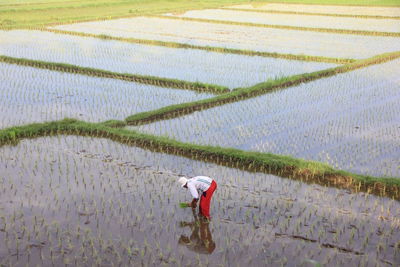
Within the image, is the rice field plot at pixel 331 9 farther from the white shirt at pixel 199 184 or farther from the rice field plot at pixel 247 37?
the white shirt at pixel 199 184

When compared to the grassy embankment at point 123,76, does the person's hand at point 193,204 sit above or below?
below

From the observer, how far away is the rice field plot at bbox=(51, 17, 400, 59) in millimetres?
14890

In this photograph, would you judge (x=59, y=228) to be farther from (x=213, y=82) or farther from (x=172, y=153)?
(x=213, y=82)

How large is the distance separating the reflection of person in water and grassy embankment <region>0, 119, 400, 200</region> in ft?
5.31

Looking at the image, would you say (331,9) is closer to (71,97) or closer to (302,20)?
(302,20)

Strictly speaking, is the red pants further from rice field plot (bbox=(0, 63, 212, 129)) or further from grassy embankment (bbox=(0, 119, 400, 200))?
rice field plot (bbox=(0, 63, 212, 129))

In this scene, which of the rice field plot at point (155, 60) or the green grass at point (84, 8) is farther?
the green grass at point (84, 8)

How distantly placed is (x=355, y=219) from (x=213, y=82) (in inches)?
234

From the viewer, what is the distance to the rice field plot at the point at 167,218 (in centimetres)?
461

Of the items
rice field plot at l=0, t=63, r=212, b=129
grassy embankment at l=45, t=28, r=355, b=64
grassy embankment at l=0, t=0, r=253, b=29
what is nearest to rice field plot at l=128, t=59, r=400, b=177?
rice field plot at l=0, t=63, r=212, b=129

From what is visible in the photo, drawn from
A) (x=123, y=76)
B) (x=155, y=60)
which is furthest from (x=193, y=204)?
(x=155, y=60)

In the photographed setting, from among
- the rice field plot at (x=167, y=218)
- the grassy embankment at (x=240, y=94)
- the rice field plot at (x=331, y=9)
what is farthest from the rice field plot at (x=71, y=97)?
the rice field plot at (x=331, y=9)

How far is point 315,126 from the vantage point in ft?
27.3

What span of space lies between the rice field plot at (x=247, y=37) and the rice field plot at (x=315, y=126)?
13.0 feet
